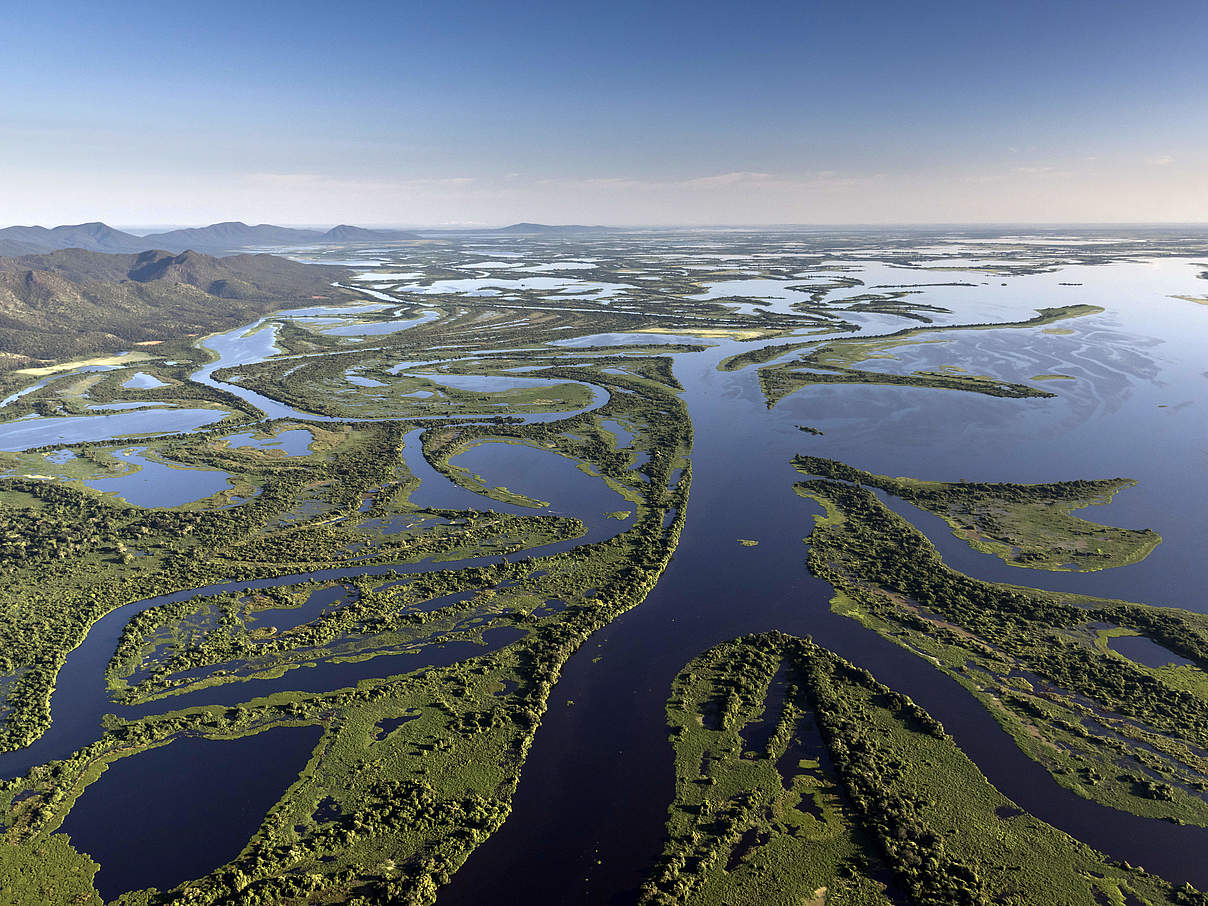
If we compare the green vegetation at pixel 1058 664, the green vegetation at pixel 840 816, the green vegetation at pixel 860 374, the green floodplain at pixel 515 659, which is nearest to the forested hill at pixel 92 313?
the green floodplain at pixel 515 659

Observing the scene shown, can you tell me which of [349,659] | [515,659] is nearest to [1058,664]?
[515,659]

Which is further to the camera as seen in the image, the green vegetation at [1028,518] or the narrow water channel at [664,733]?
the green vegetation at [1028,518]

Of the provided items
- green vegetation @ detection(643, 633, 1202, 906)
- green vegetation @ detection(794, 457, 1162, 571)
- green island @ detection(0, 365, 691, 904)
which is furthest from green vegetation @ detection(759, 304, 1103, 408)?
green vegetation @ detection(643, 633, 1202, 906)

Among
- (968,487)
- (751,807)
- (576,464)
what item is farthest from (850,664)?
(576,464)

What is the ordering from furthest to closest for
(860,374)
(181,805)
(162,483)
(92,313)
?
(92,313)
(860,374)
(162,483)
(181,805)

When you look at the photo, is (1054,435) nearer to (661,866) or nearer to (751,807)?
(751,807)

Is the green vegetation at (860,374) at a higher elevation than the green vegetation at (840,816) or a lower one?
higher

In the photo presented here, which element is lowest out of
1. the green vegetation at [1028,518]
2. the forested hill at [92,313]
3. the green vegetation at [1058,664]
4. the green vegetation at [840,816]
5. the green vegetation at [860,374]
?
the green vegetation at [840,816]

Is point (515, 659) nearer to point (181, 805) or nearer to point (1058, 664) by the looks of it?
point (181, 805)

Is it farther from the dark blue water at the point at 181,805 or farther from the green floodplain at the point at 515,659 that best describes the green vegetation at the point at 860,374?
the dark blue water at the point at 181,805
